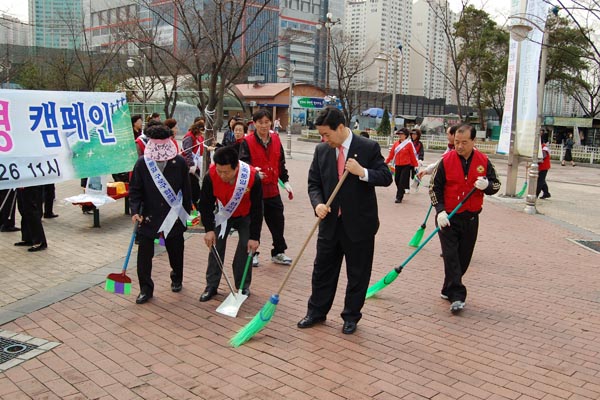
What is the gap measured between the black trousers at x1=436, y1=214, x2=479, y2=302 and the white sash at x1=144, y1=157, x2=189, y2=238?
247cm

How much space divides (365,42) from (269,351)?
137 ft

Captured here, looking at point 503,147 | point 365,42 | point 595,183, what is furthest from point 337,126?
point 365,42

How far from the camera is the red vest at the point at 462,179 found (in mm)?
5148

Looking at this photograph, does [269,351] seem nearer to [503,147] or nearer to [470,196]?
[470,196]

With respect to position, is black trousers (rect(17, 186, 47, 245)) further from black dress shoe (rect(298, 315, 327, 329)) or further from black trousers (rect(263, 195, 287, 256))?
black dress shoe (rect(298, 315, 327, 329))

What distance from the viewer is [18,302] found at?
5043mm

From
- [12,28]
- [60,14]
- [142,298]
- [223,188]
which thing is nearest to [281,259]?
[223,188]

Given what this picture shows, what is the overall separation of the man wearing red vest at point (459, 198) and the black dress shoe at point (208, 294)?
2196 millimetres

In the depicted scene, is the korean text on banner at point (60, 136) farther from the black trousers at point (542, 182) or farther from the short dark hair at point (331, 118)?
the black trousers at point (542, 182)

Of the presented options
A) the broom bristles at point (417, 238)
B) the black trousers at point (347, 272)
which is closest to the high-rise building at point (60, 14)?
the broom bristles at point (417, 238)

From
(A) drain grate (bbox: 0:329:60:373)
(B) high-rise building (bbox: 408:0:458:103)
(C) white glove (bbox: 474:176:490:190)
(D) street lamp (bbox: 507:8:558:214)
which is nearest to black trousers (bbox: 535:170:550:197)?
(D) street lamp (bbox: 507:8:558:214)

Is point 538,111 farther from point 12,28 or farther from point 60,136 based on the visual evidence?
point 12,28

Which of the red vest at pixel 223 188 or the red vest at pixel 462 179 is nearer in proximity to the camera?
the red vest at pixel 223 188

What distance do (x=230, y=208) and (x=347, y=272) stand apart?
4.18 feet
